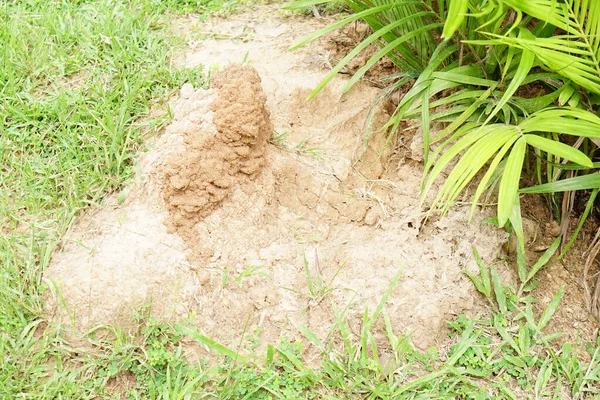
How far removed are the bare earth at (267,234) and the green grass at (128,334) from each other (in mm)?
69

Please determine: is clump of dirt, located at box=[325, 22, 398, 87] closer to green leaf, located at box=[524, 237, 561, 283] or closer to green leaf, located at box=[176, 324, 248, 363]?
green leaf, located at box=[524, 237, 561, 283]

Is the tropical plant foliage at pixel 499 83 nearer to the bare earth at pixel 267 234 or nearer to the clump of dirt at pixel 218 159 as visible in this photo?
the bare earth at pixel 267 234

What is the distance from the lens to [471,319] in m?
2.76

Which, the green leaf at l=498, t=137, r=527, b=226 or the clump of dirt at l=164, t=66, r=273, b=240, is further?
the clump of dirt at l=164, t=66, r=273, b=240

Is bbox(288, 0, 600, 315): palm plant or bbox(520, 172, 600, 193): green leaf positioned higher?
bbox(288, 0, 600, 315): palm plant

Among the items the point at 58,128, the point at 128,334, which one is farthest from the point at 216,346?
the point at 58,128

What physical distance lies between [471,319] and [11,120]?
6.79 ft

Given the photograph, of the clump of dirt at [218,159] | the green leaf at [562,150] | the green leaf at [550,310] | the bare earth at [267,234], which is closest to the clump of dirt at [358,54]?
the bare earth at [267,234]

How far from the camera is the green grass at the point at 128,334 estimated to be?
8.30 ft

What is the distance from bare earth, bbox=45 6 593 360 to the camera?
2680 millimetres

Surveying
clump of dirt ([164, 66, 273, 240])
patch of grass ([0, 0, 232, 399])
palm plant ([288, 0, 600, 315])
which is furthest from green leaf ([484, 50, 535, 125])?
patch of grass ([0, 0, 232, 399])

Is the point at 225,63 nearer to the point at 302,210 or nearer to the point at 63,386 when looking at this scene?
the point at 302,210

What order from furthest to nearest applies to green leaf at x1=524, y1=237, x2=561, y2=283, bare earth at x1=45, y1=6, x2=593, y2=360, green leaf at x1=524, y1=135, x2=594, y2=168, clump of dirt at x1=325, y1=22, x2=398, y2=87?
clump of dirt at x1=325, y1=22, x2=398, y2=87 → green leaf at x1=524, y1=237, x2=561, y2=283 → bare earth at x1=45, y1=6, x2=593, y2=360 → green leaf at x1=524, y1=135, x2=594, y2=168

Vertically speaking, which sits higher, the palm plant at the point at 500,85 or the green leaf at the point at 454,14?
the green leaf at the point at 454,14
